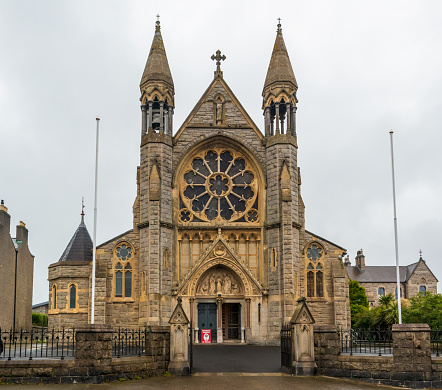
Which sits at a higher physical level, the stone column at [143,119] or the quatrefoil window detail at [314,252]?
the stone column at [143,119]

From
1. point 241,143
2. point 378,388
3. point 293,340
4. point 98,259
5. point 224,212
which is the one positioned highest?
point 241,143

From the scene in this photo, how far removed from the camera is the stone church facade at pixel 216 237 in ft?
107

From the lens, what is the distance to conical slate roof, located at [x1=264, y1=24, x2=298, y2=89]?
116 feet

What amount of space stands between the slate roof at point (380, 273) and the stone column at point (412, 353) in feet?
205

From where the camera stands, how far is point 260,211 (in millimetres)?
34469

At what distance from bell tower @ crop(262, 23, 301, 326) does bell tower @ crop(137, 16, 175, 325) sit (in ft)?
18.5

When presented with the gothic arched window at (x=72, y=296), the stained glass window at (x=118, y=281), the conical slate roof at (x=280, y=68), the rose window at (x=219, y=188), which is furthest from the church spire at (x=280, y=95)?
the gothic arched window at (x=72, y=296)

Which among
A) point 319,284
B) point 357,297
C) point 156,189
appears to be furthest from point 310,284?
point 357,297

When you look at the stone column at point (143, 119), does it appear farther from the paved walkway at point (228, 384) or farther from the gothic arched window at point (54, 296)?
the paved walkway at point (228, 384)

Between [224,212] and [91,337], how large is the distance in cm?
1746

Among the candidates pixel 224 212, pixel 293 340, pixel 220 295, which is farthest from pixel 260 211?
pixel 293 340

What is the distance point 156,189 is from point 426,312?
18.7 m

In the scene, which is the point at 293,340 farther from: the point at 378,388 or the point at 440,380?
the point at 440,380

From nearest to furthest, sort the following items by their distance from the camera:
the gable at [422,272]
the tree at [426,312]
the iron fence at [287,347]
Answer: the iron fence at [287,347] → the tree at [426,312] → the gable at [422,272]
